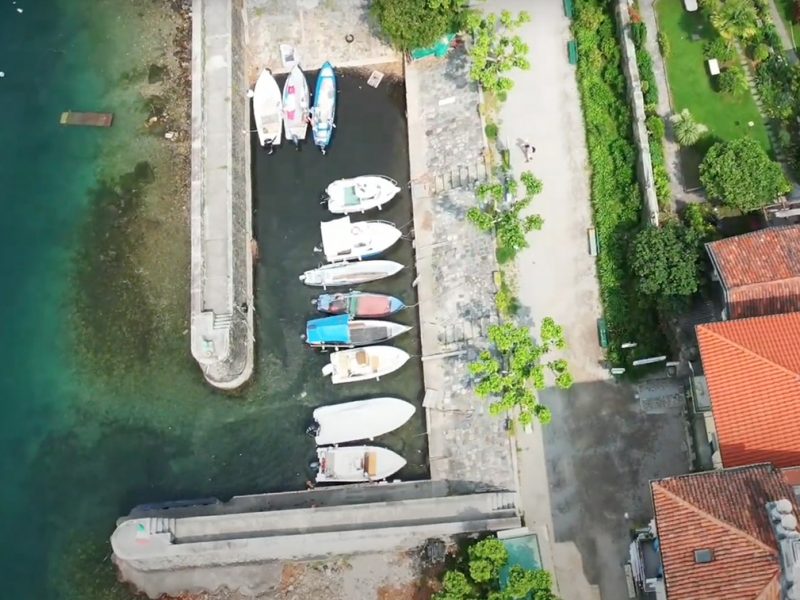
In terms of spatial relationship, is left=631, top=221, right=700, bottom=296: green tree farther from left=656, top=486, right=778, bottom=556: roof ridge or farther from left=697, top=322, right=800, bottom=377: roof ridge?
left=656, top=486, right=778, bottom=556: roof ridge

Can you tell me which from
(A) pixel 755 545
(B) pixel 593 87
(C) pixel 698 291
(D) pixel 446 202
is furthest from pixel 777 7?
(A) pixel 755 545

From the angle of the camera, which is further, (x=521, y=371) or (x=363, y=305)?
(x=363, y=305)

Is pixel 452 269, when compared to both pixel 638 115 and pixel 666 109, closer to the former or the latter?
pixel 638 115

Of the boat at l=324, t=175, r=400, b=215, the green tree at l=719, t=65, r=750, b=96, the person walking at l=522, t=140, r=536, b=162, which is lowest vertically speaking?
the boat at l=324, t=175, r=400, b=215

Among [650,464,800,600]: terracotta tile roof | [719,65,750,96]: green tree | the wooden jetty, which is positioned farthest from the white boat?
[650,464,800,600]: terracotta tile roof

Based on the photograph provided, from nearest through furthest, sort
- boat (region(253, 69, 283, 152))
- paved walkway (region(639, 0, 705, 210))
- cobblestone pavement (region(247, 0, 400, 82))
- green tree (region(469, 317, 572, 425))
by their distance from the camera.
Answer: green tree (region(469, 317, 572, 425)) → paved walkway (region(639, 0, 705, 210)) → boat (region(253, 69, 283, 152)) → cobblestone pavement (region(247, 0, 400, 82))

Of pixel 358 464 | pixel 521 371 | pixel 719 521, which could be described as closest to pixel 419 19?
pixel 521 371
